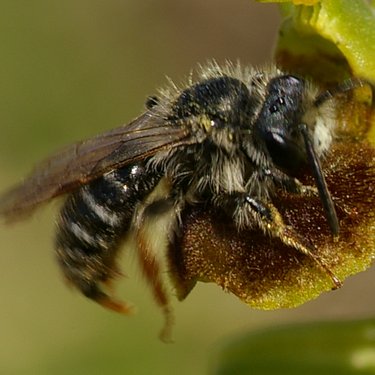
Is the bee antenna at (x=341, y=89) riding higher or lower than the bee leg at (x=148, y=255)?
higher

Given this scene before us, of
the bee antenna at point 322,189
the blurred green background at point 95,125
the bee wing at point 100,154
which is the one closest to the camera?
the bee antenna at point 322,189

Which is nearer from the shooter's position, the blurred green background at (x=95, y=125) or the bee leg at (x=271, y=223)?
the bee leg at (x=271, y=223)

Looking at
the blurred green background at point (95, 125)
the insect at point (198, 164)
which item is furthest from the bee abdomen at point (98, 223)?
the blurred green background at point (95, 125)

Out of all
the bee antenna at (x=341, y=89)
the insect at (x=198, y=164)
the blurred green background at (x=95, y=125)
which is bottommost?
the insect at (x=198, y=164)

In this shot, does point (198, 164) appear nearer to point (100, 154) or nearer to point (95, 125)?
point (100, 154)

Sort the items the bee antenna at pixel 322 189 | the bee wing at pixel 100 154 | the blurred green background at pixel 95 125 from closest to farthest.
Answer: the bee antenna at pixel 322 189
the bee wing at pixel 100 154
the blurred green background at pixel 95 125

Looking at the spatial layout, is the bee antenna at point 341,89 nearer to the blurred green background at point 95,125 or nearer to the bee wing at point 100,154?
the bee wing at point 100,154

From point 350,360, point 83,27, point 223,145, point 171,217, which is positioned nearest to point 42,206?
point 171,217
